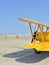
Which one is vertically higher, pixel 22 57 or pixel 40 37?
pixel 40 37

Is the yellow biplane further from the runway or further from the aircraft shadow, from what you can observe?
the runway

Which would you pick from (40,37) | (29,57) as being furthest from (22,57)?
(40,37)

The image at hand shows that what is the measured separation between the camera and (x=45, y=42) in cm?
1139

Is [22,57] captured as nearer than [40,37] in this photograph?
Yes

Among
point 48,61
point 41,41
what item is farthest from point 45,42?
point 48,61

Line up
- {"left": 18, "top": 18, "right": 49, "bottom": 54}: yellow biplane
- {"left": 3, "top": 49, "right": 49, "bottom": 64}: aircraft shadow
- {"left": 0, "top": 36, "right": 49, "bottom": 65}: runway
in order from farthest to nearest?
{"left": 18, "top": 18, "right": 49, "bottom": 54}: yellow biplane, {"left": 3, "top": 49, "right": 49, "bottom": 64}: aircraft shadow, {"left": 0, "top": 36, "right": 49, "bottom": 65}: runway

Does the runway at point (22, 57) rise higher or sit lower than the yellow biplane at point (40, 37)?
lower

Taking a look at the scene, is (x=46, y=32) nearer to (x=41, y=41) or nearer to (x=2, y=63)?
(x=41, y=41)

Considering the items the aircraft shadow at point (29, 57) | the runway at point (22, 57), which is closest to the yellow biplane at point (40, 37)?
the aircraft shadow at point (29, 57)

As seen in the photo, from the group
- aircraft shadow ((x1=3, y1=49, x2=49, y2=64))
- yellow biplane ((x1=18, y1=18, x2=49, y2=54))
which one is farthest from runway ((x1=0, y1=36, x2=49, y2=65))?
yellow biplane ((x1=18, y1=18, x2=49, y2=54))

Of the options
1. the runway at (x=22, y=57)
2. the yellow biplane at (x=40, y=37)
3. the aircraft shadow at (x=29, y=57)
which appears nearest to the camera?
the runway at (x=22, y=57)

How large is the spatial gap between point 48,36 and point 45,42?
42 centimetres

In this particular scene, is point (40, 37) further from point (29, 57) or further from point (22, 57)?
point (22, 57)

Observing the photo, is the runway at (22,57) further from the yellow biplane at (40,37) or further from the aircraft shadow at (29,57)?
the yellow biplane at (40,37)
